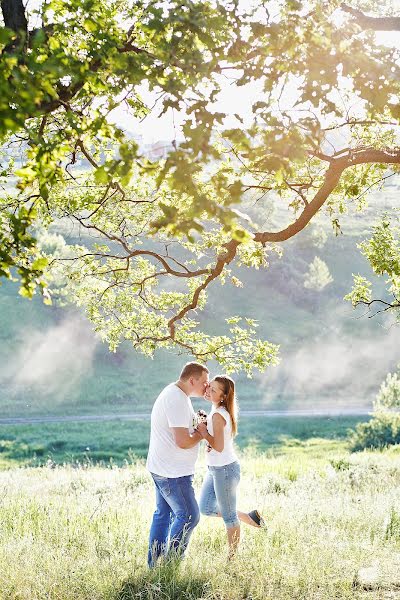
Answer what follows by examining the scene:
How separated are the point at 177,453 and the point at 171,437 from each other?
17cm

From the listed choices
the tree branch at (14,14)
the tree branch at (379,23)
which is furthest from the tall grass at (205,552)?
the tree branch at (379,23)

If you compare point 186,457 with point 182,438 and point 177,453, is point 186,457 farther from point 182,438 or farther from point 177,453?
point 182,438

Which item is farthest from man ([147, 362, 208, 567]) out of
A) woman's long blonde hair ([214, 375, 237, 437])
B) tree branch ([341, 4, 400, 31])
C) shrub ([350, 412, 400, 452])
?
shrub ([350, 412, 400, 452])

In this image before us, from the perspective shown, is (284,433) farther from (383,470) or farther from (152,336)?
(152,336)

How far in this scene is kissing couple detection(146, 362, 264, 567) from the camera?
22.2 feet

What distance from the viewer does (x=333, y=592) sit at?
6.02 meters

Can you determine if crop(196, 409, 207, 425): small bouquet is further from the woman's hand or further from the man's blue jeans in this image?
the man's blue jeans

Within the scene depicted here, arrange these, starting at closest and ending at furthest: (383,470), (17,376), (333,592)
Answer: (333,592), (383,470), (17,376)

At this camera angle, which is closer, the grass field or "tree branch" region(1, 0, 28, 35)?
"tree branch" region(1, 0, 28, 35)

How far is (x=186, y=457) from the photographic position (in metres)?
6.89

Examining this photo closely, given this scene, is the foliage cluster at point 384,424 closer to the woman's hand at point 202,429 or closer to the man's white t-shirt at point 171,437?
Answer: the woman's hand at point 202,429

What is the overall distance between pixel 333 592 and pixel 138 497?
19.6ft

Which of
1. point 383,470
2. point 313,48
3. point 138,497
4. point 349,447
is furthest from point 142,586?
point 349,447

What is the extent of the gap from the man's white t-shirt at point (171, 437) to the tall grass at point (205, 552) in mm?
872
